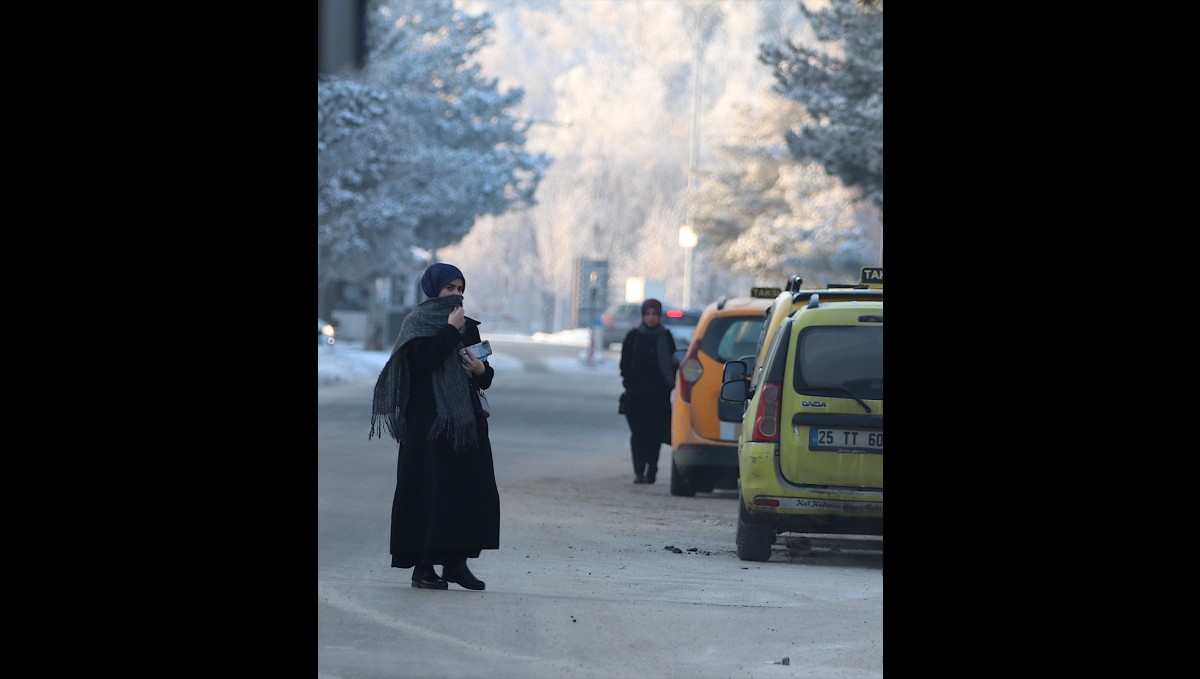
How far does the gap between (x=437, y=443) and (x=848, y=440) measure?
8.55 feet

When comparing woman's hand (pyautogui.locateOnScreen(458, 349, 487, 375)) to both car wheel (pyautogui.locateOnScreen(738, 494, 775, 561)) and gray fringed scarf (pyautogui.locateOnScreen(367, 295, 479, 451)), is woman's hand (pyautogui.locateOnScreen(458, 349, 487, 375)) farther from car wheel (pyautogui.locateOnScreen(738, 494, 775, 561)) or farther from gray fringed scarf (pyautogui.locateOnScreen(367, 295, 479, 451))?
car wheel (pyautogui.locateOnScreen(738, 494, 775, 561))

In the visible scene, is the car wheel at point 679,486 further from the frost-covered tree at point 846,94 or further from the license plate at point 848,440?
the frost-covered tree at point 846,94

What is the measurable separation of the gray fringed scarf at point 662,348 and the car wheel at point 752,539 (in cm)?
609

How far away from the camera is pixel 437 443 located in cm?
1002

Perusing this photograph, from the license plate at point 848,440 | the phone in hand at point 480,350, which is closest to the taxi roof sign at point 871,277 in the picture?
the license plate at point 848,440

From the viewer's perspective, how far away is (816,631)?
916 cm

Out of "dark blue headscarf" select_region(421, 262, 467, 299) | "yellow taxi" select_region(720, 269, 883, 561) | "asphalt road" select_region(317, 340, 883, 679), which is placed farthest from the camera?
"yellow taxi" select_region(720, 269, 883, 561)

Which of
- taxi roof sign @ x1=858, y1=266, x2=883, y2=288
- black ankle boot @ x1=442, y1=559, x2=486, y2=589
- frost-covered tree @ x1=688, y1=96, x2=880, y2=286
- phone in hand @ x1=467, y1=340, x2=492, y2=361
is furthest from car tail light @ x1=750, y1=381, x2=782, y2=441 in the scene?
frost-covered tree @ x1=688, y1=96, x2=880, y2=286

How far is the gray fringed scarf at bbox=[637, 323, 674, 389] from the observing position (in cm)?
1800

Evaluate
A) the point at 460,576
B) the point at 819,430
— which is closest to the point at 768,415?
the point at 819,430

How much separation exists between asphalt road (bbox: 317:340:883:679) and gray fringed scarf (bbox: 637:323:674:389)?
42.1 inches

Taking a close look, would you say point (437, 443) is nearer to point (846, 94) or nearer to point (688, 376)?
point (688, 376)
